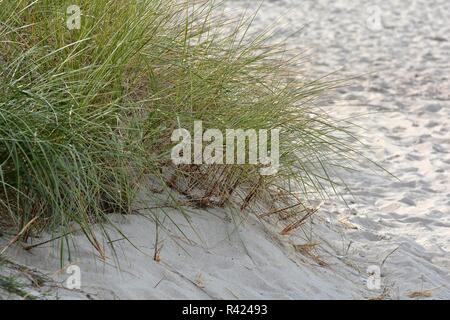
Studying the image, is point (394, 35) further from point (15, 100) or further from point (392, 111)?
point (15, 100)

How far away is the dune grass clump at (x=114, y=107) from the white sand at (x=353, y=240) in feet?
0.47

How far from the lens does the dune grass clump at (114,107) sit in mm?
2973

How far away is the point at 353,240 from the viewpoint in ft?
13.5

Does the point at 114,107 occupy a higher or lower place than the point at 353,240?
higher

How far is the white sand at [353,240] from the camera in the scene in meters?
3.04

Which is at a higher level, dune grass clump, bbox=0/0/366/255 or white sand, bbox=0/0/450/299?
dune grass clump, bbox=0/0/366/255

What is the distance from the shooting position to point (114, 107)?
3367mm

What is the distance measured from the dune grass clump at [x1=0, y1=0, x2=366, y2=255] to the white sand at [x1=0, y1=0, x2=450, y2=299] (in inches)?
5.7

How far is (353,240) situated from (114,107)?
1.34m

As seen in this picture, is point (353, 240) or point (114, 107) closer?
point (114, 107)

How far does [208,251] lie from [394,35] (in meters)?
5.96

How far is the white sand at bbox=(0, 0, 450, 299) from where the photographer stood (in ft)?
9.97

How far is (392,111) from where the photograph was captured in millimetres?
6508

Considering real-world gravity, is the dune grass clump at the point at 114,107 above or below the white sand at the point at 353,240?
above
